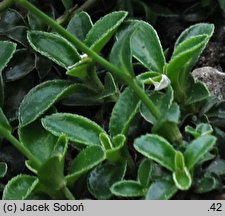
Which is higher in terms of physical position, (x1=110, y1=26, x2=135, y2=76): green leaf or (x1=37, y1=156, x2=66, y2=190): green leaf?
(x1=110, y1=26, x2=135, y2=76): green leaf

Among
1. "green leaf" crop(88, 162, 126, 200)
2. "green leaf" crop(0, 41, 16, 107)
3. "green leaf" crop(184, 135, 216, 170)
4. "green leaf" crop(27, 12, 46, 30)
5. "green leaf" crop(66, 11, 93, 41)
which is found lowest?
"green leaf" crop(88, 162, 126, 200)

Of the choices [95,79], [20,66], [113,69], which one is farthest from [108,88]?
[20,66]

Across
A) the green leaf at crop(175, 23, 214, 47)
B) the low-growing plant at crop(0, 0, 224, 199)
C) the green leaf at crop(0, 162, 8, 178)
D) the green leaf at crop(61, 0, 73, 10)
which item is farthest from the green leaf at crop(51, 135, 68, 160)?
the green leaf at crop(61, 0, 73, 10)

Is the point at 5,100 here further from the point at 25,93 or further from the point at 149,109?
the point at 149,109

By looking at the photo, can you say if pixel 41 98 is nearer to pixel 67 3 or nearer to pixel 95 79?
pixel 95 79

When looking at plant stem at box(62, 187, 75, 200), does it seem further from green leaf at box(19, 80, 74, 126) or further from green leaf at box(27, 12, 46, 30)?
green leaf at box(27, 12, 46, 30)

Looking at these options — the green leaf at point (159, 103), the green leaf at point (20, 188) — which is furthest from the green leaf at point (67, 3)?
the green leaf at point (20, 188)

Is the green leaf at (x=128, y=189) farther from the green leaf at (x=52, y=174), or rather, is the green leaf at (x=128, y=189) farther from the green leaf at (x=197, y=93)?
the green leaf at (x=197, y=93)
